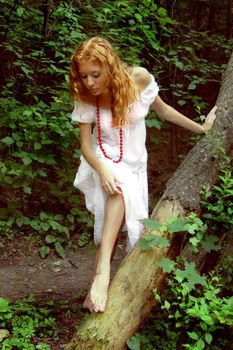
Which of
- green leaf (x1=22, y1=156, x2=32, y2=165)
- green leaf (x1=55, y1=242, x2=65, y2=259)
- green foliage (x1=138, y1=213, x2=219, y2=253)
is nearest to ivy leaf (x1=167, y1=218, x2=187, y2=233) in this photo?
green foliage (x1=138, y1=213, x2=219, y2=253)

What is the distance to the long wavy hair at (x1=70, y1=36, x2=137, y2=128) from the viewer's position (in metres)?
3.06

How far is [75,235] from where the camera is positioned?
5.48 metres

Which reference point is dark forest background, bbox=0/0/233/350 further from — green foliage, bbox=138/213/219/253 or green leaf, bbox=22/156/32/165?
green foliage, bbox=138/213/219/253

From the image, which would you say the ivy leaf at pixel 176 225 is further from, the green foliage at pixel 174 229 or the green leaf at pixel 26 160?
the green leaf at pixel 26 160

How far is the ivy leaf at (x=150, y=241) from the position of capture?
287 cm

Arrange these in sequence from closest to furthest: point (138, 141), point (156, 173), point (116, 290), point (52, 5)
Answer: point (116, 290)
point (138, 141)
point (52, 5)
point (156, 173)

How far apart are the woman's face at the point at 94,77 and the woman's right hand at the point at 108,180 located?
1.69ft

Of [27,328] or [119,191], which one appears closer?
[119,191]

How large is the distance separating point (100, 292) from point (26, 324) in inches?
35.6

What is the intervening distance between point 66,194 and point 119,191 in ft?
8.28

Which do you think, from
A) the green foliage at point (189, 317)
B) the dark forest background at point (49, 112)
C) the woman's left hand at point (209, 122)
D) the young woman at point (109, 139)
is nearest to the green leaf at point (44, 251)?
the dark forest background at point (49, 112)

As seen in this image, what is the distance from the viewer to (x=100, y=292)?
3.02 meters

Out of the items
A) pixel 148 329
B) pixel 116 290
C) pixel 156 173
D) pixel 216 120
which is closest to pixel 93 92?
pixel 216 120

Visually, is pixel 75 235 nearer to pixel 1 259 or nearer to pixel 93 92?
pixel 1 259
